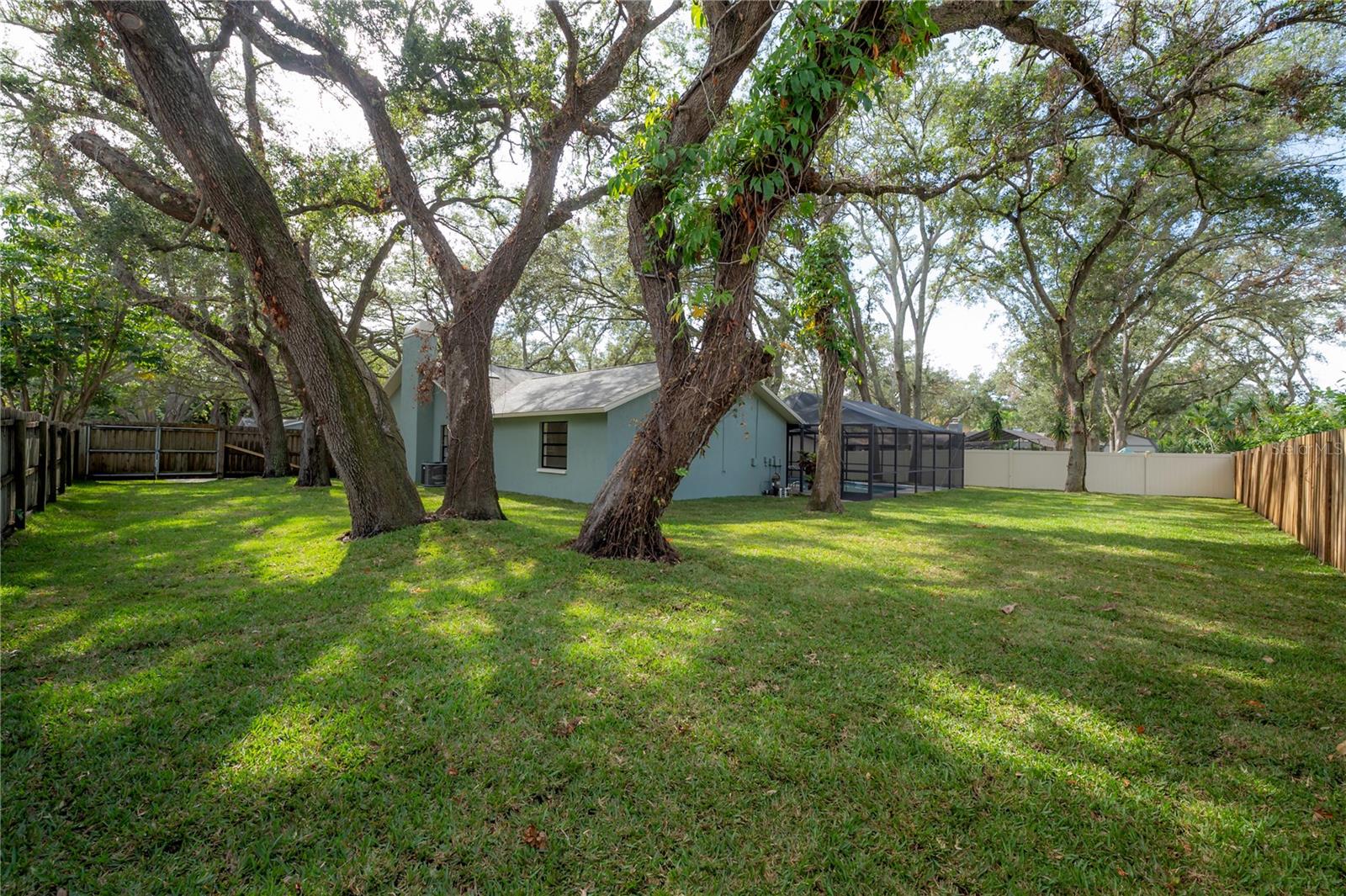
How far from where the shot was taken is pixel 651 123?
4625 millimetres

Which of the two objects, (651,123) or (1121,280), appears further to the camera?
(1121,280)

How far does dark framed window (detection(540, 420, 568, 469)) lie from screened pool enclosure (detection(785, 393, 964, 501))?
6278mm

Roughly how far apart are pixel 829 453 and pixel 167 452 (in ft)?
62.5

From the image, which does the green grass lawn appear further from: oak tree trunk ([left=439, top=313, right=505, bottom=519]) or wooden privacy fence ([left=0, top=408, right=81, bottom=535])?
oak tree trunk ([left=439, top=313, right=505, bottom=519])

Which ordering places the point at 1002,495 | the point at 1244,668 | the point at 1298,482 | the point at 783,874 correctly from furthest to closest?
the point at 1002,495
the point at 1298,482
the point at 1244,668
the point at 783,874

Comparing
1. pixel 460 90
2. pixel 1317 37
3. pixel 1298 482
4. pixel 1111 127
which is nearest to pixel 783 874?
pixel 460 90

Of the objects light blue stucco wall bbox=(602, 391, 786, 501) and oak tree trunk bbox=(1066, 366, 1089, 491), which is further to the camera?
oak tree trunk bbox=(1066, 366, 1089, 491)

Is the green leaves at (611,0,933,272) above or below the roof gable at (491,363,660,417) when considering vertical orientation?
above

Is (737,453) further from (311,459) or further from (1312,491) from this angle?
(311,459)

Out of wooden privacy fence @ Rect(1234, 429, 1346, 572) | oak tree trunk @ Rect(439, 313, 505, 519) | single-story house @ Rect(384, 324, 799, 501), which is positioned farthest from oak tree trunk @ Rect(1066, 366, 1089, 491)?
oak tree trunk @ Rect(439, 313, 505, 519)

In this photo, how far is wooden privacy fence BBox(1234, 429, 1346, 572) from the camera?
5961mm

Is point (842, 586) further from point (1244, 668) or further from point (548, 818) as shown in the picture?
point (548, 818)

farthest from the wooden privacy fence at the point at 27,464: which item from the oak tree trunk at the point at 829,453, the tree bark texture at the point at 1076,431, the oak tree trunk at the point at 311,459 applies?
the tree bark texture at the point at 1076,431

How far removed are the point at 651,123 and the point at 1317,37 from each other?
12.5 m
